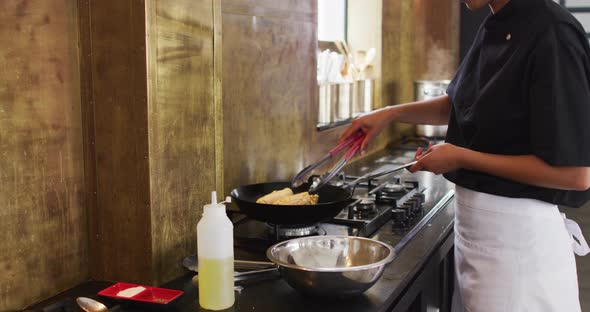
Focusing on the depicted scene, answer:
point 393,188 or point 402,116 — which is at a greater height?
point 402,116

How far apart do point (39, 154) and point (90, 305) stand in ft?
1.18

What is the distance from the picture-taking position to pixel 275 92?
2.45 m

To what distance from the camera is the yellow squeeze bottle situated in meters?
1.39

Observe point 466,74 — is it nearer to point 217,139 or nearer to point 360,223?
point 360,223

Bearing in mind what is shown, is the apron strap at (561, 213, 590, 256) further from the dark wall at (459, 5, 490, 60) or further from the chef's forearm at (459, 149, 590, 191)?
the dark wall at (459, 5, 490, 60)

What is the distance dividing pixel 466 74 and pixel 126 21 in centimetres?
103

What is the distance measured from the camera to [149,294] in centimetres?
147

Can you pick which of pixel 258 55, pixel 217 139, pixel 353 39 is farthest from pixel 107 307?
pixel 353 39

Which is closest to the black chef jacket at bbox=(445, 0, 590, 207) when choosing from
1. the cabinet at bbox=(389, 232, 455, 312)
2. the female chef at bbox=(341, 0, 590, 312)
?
the female chef at bbox=(341, 0, 590, 312)

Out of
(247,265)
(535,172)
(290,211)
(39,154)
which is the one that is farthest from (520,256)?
(39,154)

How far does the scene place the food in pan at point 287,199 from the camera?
197cm

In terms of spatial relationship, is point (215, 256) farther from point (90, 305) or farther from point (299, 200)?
point (299, 200)

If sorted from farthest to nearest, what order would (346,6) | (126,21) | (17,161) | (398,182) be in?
1. (346,6)
2. (398,182)
3. (126,21)
4. (17,161)

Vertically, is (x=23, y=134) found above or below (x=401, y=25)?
below
